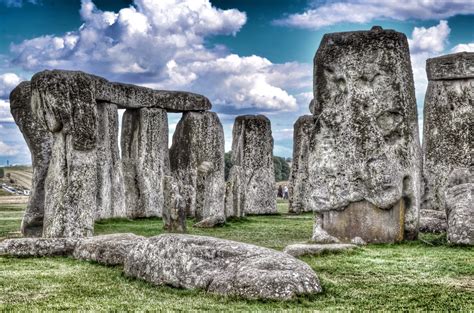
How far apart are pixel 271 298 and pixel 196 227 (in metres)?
12.1

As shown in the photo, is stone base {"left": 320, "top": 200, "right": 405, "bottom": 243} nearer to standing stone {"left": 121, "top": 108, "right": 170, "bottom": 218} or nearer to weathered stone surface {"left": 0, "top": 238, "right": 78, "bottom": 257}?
weathered stone surface {"left": 0, "top": 238, "right": 78, "bottom": 257}

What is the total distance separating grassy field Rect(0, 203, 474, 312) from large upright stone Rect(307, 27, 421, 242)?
3.90 ft

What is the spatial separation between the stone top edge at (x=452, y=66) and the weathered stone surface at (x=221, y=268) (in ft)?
46.8

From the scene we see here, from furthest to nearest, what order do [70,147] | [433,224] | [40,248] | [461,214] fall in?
[433,224] → [70,147] → [461,214] → [40,248]

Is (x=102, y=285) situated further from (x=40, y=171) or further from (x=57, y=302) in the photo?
(x=40, y=171)

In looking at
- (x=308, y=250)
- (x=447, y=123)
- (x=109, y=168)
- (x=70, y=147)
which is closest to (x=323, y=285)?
(x=308, y=250)

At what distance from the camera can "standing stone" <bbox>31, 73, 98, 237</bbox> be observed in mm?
15039

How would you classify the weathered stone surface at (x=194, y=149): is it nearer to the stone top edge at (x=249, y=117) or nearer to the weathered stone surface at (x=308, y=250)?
the stone top edge at (x=249, y=117)

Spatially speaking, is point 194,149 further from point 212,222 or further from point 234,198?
point 212,222

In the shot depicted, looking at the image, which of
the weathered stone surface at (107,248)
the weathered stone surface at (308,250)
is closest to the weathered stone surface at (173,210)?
the weathered stone surface at (107,248)

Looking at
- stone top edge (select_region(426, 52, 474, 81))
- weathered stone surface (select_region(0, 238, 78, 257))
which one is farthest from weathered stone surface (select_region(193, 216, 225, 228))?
weathered stone surface (select_region(0, 238, 78, 257))

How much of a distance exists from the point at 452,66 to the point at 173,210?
8.93m

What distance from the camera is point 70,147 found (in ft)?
49.8

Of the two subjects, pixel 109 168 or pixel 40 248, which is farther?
pixel 109 168
